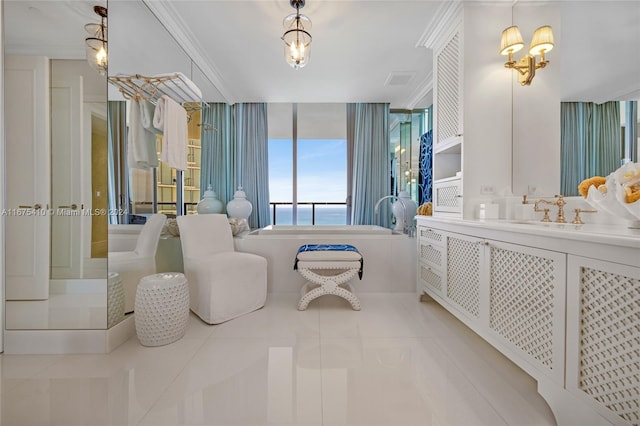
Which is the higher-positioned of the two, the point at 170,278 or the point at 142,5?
the point at 142,5

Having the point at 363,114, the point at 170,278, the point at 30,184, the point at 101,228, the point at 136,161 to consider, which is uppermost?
the point at 363,114

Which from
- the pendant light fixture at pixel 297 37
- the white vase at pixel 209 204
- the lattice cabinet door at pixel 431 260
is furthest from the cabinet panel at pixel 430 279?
the white vase at pixel 209 204

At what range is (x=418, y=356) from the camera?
1.73 m

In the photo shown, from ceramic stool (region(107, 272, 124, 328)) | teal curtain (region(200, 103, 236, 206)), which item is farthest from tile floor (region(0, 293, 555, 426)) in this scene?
teal curtain (region(200, 103, 236, 206))

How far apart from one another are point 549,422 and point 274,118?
15.8 ft

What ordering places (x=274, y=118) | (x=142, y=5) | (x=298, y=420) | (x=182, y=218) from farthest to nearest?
(x=274, y=118) < (x=182, y=218) < (x=142, y=5) < (x=298, y=420)

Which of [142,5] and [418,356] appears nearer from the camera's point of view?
[418,356]

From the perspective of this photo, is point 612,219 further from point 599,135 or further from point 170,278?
point 170,278

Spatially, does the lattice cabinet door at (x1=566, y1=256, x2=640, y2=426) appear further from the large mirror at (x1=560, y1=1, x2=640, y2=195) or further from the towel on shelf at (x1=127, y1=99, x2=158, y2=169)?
the towel on shelf at (x1=127, y1=99, x2=158, y2=169)

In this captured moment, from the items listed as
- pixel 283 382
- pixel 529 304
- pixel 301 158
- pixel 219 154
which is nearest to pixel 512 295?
pixel 529 304

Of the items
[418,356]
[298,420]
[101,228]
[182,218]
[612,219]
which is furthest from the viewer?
[182,218]

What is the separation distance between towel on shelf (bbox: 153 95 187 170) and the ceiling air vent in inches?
92.7

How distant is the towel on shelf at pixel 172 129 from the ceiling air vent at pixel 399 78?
2355 mm

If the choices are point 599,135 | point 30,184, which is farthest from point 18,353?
point 599,135
